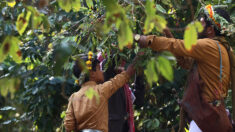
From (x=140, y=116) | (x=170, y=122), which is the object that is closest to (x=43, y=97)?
(x=140, y=116)

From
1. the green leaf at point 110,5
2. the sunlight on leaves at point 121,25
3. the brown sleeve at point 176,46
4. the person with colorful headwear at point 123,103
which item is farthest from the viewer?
the person with colorful headwear at point 123,103

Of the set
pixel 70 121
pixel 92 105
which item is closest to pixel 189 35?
pixel 92 105

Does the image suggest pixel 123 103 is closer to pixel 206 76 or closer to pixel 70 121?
pixel 70 121

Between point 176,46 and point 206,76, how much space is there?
1.10 ft

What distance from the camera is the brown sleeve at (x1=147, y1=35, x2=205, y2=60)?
2713mm

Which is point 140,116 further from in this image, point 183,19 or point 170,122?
point 183,19

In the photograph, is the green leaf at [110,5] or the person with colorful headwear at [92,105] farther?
the person with colorful headwear at [92,105]

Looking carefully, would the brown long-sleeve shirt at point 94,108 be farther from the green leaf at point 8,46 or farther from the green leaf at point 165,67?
the green leaf at point 165,67

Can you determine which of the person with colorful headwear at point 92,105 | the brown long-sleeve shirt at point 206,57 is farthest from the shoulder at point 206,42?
the person with colorful headwear at point 92,105

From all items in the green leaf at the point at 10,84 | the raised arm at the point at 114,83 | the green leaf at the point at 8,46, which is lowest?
the raised arm at the point at 114,83

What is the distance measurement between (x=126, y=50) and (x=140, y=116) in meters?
1.50

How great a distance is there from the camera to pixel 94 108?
3.17 metres

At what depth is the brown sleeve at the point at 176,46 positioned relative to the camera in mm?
2713

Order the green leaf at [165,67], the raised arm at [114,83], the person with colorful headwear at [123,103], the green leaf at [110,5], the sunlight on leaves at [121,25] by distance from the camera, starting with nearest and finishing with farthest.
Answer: the green leaf at [165,67], the sunlight on leaves at [121,25], the green leaf at [110,5], the raised arm at [114,83], the person with colorful headwear at [123,103]
